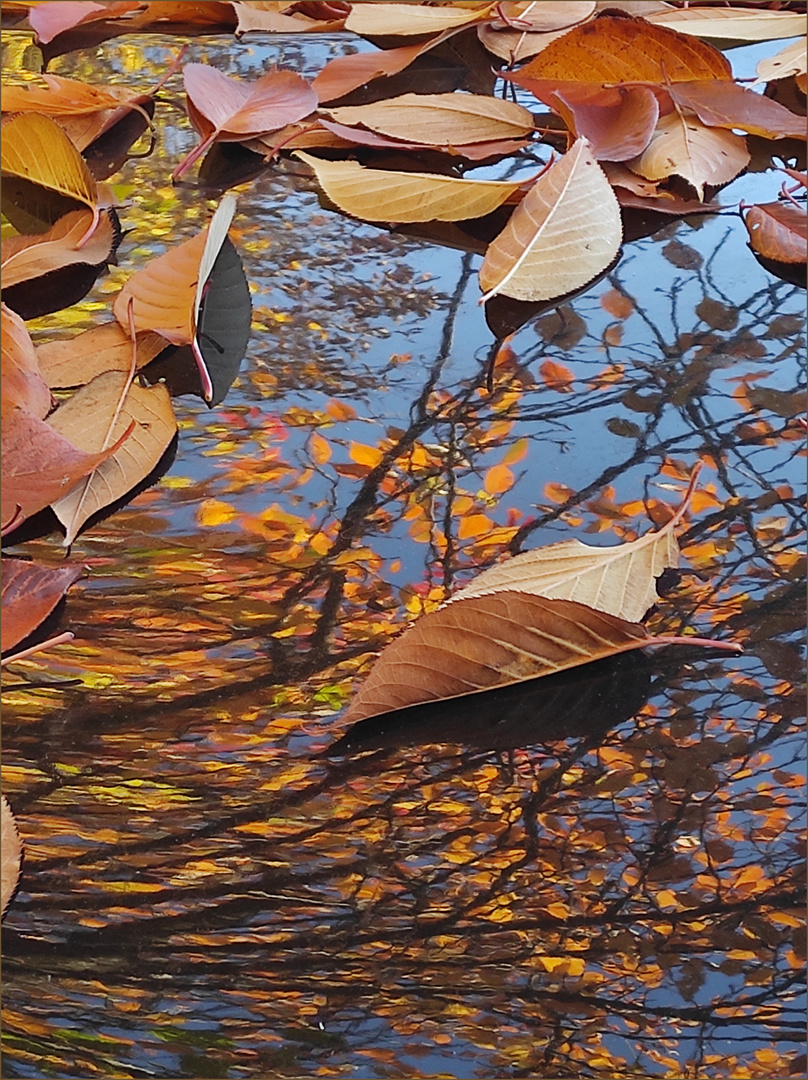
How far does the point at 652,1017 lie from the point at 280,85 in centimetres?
51

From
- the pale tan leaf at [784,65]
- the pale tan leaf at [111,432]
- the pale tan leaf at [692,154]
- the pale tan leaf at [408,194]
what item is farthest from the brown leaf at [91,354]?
the pale tan leaf at [784,65]

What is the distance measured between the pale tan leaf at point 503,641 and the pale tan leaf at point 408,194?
26 cm

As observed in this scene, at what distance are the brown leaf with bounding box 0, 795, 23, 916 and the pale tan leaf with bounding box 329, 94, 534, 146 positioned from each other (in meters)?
0.40

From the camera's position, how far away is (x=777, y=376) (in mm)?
468

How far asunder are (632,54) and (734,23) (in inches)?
5.3

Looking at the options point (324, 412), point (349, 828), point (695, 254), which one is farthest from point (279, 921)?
point (695, 254)

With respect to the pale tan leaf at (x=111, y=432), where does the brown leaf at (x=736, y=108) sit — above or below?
above

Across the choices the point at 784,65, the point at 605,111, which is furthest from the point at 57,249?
the point at 784,65

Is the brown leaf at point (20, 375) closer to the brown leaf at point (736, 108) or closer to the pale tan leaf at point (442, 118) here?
the pale tan leaf at point (442, 118)

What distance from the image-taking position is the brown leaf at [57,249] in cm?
51

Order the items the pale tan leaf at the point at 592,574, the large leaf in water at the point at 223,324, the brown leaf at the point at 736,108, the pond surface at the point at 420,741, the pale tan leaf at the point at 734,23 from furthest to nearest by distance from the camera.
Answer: the pale tan leaf at the point at 734,23 < the brown leaf at the point at 736,108 < the large leaf in water at the point at 223,324 < the pale tan leaf at the point at 592,574 < the pond surface at the point at 420,741

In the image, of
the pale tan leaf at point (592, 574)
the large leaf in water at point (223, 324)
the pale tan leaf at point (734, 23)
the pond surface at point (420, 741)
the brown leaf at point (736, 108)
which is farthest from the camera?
the pale tan leaf at point (734, 23)

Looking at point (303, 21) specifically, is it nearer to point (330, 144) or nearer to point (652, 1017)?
point (330, 144)

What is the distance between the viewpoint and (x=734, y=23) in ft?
2.23
